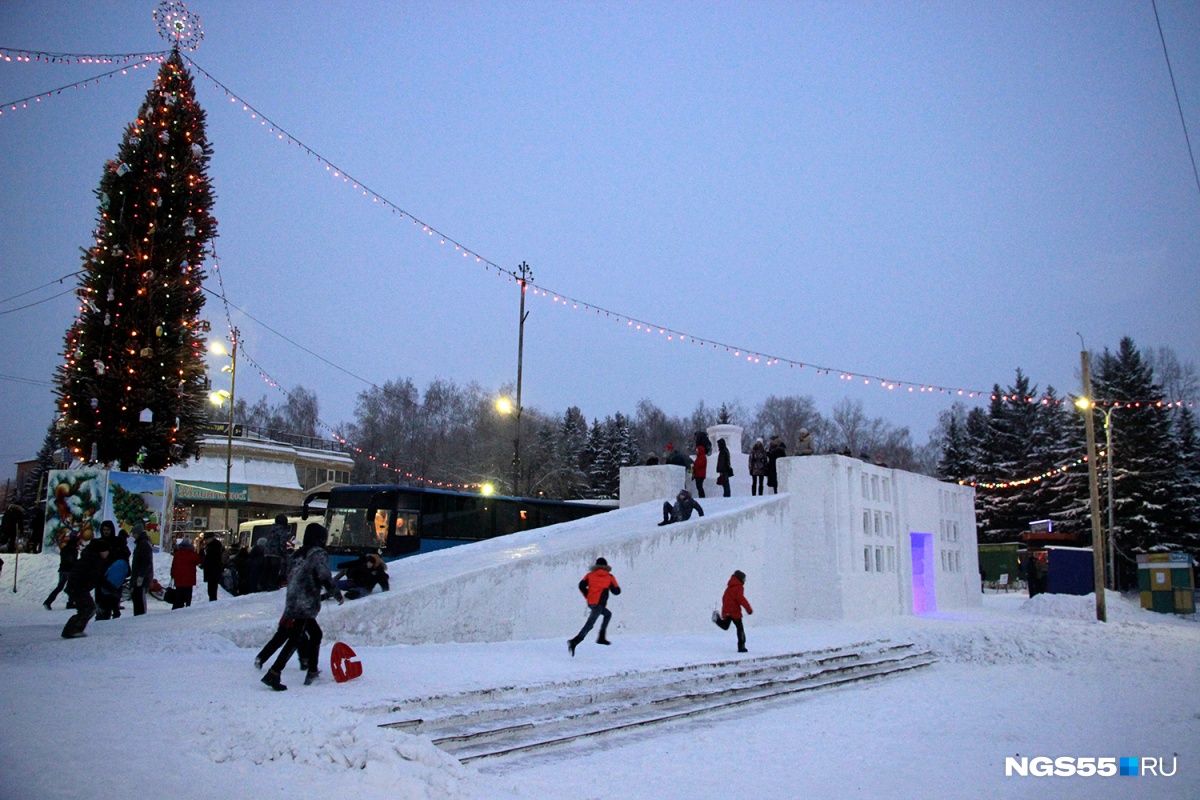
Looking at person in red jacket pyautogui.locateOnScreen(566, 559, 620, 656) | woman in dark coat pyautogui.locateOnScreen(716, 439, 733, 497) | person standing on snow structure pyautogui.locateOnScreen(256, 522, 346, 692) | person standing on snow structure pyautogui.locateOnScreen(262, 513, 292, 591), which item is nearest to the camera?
person standing on snow structure pyautogui.locateOnScreen(256, 522, 346, 692)

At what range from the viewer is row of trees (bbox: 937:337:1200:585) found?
126 feet

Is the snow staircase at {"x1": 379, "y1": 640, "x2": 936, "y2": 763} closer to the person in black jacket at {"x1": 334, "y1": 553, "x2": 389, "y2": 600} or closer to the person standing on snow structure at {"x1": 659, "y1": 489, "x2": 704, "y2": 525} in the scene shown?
the person in black jacket at {"x1": 334, "y1": 553, "x2": 389, "y2": 600}

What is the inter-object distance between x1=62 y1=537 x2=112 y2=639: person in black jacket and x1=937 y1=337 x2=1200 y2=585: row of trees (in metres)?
30.9

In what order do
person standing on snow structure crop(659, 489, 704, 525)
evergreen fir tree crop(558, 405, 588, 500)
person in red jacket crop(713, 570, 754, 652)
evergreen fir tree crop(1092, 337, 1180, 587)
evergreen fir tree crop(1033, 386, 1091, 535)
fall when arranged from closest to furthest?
person in red jacket crop(713, 570, 754, 652) < person standing on snow structure crop(659, 489, 704, 525) < evergreen fir tree crop(1092, 337, 1180, 587) < evergreen fir tree crop(1033, 386, 1091, 535) < evergreen fir tree crop(558, 405, 588, 500)

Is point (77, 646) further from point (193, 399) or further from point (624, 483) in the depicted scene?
point (624, 483)

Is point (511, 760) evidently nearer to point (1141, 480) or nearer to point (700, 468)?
point (700, 468)

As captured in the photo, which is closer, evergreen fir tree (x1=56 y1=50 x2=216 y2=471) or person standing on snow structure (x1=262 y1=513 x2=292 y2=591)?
person standing on snow structure (x1=262 y1=513 x2=292 y2=591)

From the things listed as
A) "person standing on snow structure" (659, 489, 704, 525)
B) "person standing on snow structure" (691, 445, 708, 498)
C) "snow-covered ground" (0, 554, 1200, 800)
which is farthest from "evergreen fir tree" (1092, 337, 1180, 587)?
"person standing on snow structure" (659, 489, 704, 525)

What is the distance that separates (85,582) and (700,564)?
10.5 meters

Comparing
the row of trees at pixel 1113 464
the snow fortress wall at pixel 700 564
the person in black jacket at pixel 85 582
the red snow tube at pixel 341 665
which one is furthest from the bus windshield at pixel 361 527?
the row of trees at pixel 1113 464

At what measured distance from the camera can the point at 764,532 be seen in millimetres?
18625

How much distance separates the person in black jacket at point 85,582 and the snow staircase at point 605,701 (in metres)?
5.69

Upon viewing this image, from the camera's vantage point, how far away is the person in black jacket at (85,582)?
1095cm

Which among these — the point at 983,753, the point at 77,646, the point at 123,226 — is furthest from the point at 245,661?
the point at 123,226
